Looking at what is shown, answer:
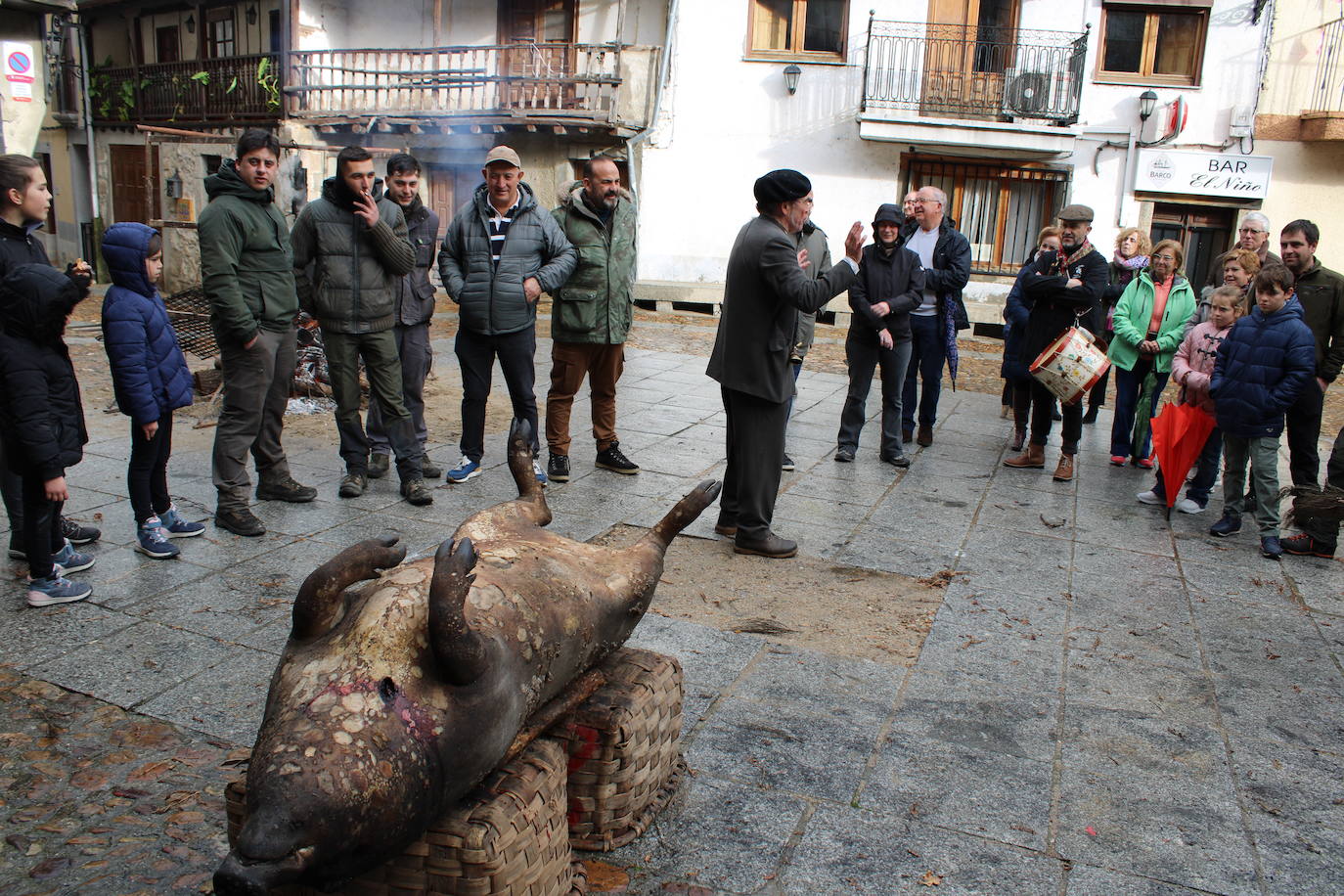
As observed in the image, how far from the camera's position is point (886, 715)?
349 centimetres

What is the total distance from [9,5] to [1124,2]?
→ 52.7 feet

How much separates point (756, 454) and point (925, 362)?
2.93 meters

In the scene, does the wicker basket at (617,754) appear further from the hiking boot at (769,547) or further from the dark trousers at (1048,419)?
the dark trousers at (1048,419)

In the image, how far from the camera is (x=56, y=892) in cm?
243

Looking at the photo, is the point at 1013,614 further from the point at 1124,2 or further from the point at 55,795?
the point at 1124,2

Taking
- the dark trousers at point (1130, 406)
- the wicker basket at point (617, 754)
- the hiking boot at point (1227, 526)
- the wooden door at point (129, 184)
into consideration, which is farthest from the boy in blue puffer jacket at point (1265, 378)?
the wooden door at point (129, 184)

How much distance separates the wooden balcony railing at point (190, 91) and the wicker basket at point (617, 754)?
19.5 meters

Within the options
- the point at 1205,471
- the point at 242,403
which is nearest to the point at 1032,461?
the point at 1205,471

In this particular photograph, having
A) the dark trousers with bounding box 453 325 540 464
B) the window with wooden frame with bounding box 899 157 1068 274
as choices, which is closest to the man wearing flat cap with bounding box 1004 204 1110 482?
the dark trousers with bounding box 453 325 540 464

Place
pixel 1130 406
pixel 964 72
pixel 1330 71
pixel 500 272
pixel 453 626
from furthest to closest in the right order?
pixel 964 72 → pixel 1330 71 → pixel 1130 406 → pixel 500 272 → pixel 453 626

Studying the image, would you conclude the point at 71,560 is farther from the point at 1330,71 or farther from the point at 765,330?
the point at 1330,71

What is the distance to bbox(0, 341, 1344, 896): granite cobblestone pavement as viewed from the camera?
2680mm

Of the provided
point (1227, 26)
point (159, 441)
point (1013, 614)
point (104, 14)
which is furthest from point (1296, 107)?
point (104, 14)

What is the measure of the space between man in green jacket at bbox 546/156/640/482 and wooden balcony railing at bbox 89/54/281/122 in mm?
15605
